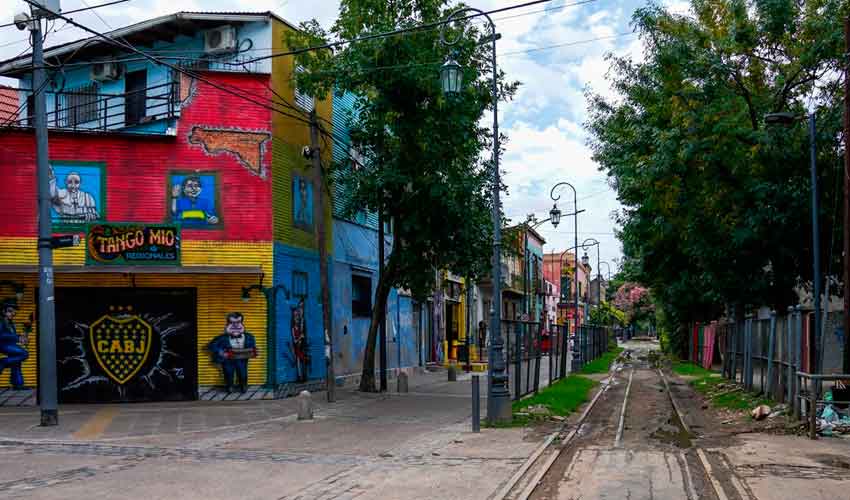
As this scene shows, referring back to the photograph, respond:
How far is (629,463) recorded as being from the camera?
11.7 m

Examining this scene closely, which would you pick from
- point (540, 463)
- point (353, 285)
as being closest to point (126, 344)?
point (353, 285)

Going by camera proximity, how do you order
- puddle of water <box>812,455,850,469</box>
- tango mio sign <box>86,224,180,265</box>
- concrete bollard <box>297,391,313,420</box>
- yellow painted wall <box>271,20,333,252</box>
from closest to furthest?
1. puddle of water <box>812,455,850,469</box>
2. concrete bollard <box>297,391,313,420</box>
3. tango mio sign <box>86,224,180,265</box>
4. yellow painted wall <box>271,20,333,252</box>

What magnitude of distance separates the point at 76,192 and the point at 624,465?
14.3m

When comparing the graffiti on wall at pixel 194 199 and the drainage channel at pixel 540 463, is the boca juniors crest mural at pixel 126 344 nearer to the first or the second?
the graffiti on wall at pixel 194 199

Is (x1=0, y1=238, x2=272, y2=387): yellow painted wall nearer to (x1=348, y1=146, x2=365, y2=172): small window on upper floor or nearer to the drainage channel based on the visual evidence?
(x1=348, y1=146, x2=365, y2=172): small window on upper floor

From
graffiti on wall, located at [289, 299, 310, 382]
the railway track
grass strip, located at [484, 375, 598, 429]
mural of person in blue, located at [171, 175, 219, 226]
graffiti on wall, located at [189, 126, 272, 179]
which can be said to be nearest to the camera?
the railway track

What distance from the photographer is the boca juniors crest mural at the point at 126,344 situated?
64.8 ft

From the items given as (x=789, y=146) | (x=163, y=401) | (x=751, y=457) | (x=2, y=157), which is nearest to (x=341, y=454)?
(x=751, y=457)

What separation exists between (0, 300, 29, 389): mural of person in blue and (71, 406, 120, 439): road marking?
2344mm

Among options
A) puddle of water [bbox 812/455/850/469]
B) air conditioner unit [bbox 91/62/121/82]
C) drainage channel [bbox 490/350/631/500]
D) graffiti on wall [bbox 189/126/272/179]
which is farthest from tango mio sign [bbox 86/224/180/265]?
puddle of water [bbox 812/455/850/469]

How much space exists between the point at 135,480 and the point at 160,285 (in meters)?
10.2

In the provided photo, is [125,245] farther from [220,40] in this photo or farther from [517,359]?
[517,359]

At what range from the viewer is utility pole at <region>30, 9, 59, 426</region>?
15.7 m

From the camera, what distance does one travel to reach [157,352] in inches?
789
